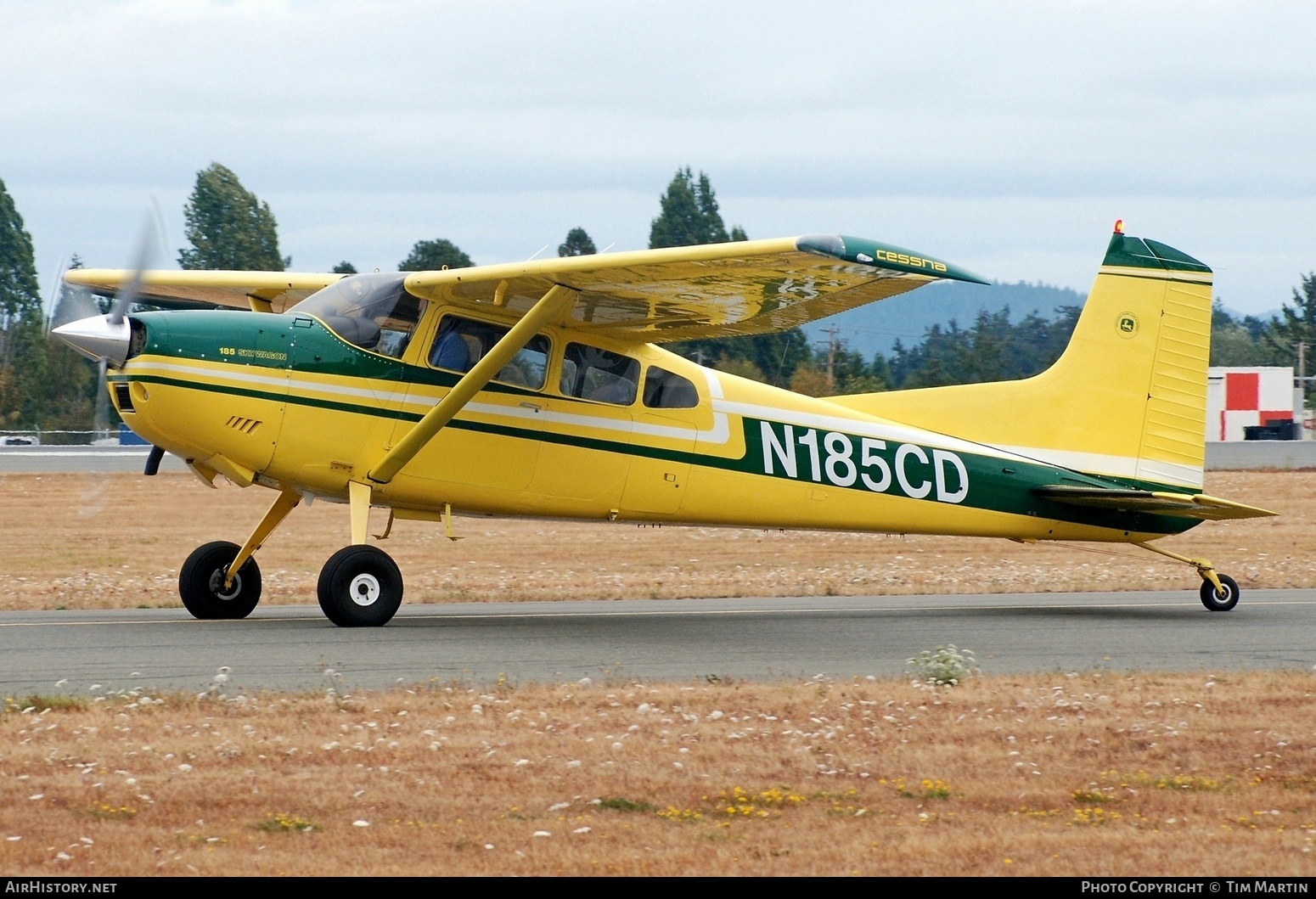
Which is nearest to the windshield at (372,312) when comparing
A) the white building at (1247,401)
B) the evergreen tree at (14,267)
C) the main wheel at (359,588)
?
the main wheel at (359,588)

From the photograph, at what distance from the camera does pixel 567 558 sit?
22.5 m

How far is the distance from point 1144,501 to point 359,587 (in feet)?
25.7

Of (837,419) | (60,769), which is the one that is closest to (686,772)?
(60,769)

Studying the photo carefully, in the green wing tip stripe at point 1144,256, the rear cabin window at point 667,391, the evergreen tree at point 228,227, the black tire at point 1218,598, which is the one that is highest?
the evergreen tree at point 228,227

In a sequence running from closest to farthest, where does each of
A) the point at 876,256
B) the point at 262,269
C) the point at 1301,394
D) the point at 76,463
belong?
the point at 876,256
the point at 76,463
the point at 262,269
the point at 1301,394

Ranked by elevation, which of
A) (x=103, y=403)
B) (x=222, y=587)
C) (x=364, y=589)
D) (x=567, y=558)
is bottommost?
(x=567, y=558)

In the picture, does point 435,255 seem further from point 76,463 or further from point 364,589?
point 364,589

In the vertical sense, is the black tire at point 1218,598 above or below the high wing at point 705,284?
below

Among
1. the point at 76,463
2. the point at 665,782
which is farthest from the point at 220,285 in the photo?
the point at 76,463

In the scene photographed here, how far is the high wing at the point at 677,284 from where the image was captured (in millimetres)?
10320

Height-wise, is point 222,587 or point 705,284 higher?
point 705,284

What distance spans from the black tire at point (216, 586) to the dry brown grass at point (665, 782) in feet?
15.6

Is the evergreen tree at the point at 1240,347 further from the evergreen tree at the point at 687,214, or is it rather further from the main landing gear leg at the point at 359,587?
the main landing gear leg at the point at 359,587

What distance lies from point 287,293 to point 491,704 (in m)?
7.78
